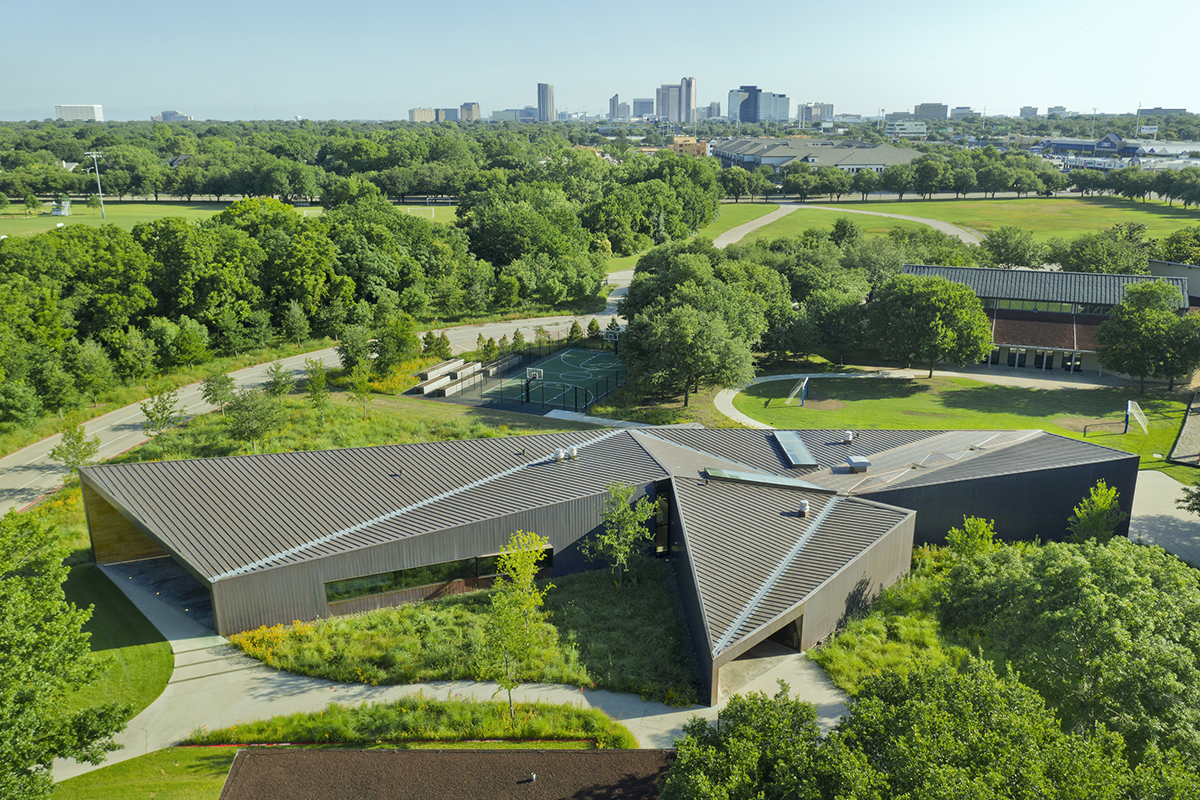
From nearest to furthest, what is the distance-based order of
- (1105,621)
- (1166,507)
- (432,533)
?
(1105,621), (432,533), (1166,507)

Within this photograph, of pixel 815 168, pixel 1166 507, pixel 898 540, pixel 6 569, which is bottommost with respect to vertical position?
pixel 1166 507

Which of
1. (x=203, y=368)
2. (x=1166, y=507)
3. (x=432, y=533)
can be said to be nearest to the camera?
(x=432, y=533)

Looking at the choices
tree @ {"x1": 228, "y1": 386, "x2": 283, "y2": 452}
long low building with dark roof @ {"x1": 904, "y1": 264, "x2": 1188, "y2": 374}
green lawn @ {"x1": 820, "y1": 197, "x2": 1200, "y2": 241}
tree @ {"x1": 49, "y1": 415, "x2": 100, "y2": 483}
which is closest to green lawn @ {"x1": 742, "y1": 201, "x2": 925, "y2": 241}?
green lawn @ {"x1": 820, "y1": 197, "x2": 1200, "y2": 241}

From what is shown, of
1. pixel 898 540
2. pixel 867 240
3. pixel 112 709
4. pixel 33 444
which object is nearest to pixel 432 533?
pixel 112 709

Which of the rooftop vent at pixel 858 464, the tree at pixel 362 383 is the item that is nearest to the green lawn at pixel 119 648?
the tree at pixel 362 383

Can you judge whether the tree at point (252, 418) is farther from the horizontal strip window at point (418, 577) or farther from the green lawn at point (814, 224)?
the green lawn at point (814, 224)

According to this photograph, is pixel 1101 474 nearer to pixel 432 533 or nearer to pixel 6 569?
pixel 432 533

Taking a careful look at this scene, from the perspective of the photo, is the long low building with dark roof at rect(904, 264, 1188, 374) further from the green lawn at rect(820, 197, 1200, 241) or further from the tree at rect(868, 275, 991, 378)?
the green lawn at rect(820, 197, 1200, 241)

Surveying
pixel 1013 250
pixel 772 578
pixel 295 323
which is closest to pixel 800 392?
pixel 772 578
